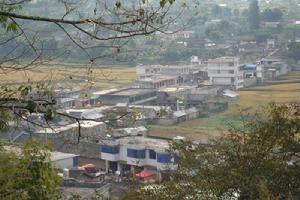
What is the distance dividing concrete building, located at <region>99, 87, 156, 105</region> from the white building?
124 inches

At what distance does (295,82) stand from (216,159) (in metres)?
16.6

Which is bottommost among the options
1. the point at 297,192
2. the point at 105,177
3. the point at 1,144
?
the point at 105,177

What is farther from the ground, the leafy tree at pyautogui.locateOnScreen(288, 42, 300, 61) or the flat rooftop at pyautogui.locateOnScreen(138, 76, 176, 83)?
the leafy tree at pyautogui.locateOnScreen(288, 42, 300, 61)

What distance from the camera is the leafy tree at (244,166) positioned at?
184 inches

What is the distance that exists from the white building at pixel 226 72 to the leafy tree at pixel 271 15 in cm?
1224

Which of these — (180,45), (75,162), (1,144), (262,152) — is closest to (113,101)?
(75,162)

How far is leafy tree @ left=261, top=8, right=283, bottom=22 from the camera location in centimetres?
3228

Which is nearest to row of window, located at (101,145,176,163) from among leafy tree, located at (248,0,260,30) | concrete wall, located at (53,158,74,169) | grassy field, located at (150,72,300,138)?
concrete wall, located at (53,158,74,169)

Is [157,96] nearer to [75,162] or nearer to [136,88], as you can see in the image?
[136,88]

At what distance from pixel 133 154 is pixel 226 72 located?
9.81 metres

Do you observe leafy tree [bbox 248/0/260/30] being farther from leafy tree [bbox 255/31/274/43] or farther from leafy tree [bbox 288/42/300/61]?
leafy tree [bbox 288/42/300/61]

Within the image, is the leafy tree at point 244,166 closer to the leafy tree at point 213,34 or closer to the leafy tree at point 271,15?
the leafy tree at point 213,34

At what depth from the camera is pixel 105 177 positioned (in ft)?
34.9

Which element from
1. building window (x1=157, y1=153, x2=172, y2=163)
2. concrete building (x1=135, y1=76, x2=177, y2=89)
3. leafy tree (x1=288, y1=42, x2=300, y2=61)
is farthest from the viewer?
leafy tree (x1=288, y1=42, x2=300, y2=61)
